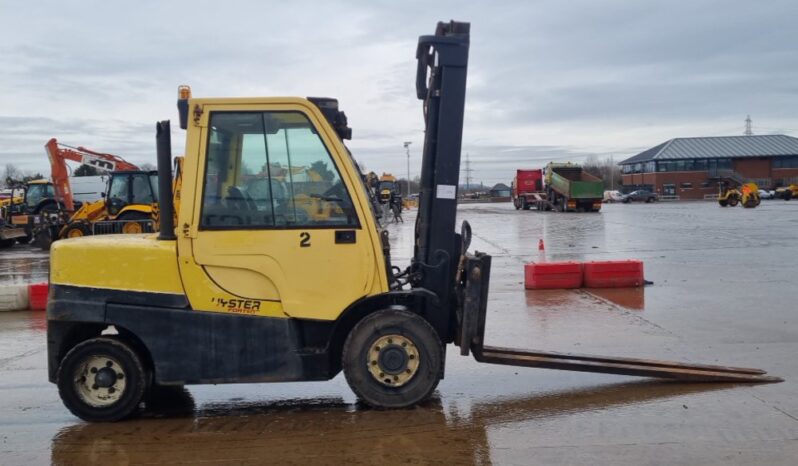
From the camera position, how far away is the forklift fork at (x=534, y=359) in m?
5.72

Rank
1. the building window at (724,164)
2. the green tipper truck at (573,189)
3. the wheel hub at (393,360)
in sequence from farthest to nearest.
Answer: the building window at (724,164)
the green tipper truck at (573,189)
the wheel hub at (393,360)

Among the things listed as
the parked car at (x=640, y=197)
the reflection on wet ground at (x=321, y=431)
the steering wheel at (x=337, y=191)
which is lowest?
the reflection on wet ground at (x=321, y=431)

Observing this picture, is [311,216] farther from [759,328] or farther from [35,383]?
[759,328]

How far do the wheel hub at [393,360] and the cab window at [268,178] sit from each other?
0.97 m

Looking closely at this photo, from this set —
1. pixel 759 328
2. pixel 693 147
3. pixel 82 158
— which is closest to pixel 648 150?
pixel 693 147

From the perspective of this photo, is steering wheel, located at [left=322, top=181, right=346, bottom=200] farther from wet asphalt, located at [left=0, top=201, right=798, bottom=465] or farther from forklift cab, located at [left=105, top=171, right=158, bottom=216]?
forklift cab, located at [left=105, top=171, right=158, bottom=216]

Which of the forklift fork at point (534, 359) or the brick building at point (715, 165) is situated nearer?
the forklift fork at point (534, 359)

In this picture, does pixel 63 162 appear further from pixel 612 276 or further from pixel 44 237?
pixel 612 276

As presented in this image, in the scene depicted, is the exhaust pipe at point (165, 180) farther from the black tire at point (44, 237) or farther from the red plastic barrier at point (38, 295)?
the black tire at point (44, 237)

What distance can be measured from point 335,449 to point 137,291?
1.98 m

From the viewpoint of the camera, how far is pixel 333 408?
5891mm

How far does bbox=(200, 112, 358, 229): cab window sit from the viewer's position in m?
5.43

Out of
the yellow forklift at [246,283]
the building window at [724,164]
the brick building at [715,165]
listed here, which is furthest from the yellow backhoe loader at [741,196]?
the yellow forklift at [246,283]

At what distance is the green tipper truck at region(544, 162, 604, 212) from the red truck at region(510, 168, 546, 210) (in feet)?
15.7
